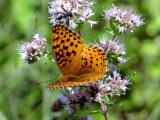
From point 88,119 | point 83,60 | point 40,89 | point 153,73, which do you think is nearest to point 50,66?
point 40,89

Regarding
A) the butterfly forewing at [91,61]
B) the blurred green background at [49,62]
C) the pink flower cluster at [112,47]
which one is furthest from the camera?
the blurred green background at [49,62]

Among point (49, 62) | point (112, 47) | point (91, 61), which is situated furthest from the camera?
point (49, 62)

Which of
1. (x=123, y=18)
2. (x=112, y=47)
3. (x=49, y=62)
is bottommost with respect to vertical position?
(x=112, y=47)

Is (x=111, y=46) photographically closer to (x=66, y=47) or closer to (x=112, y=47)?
(x=112, y=47)

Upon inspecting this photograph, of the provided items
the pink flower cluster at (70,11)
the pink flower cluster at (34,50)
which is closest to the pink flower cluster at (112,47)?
the pink flower cluster at (70,11)

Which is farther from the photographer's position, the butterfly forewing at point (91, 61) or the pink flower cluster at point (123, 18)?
the pink flower cluster at point (123, 18)

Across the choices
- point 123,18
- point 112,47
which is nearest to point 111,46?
point 112,47

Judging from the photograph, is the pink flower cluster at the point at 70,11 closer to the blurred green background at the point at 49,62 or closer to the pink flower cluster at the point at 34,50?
the pink flower cluster at the point at 34,50
